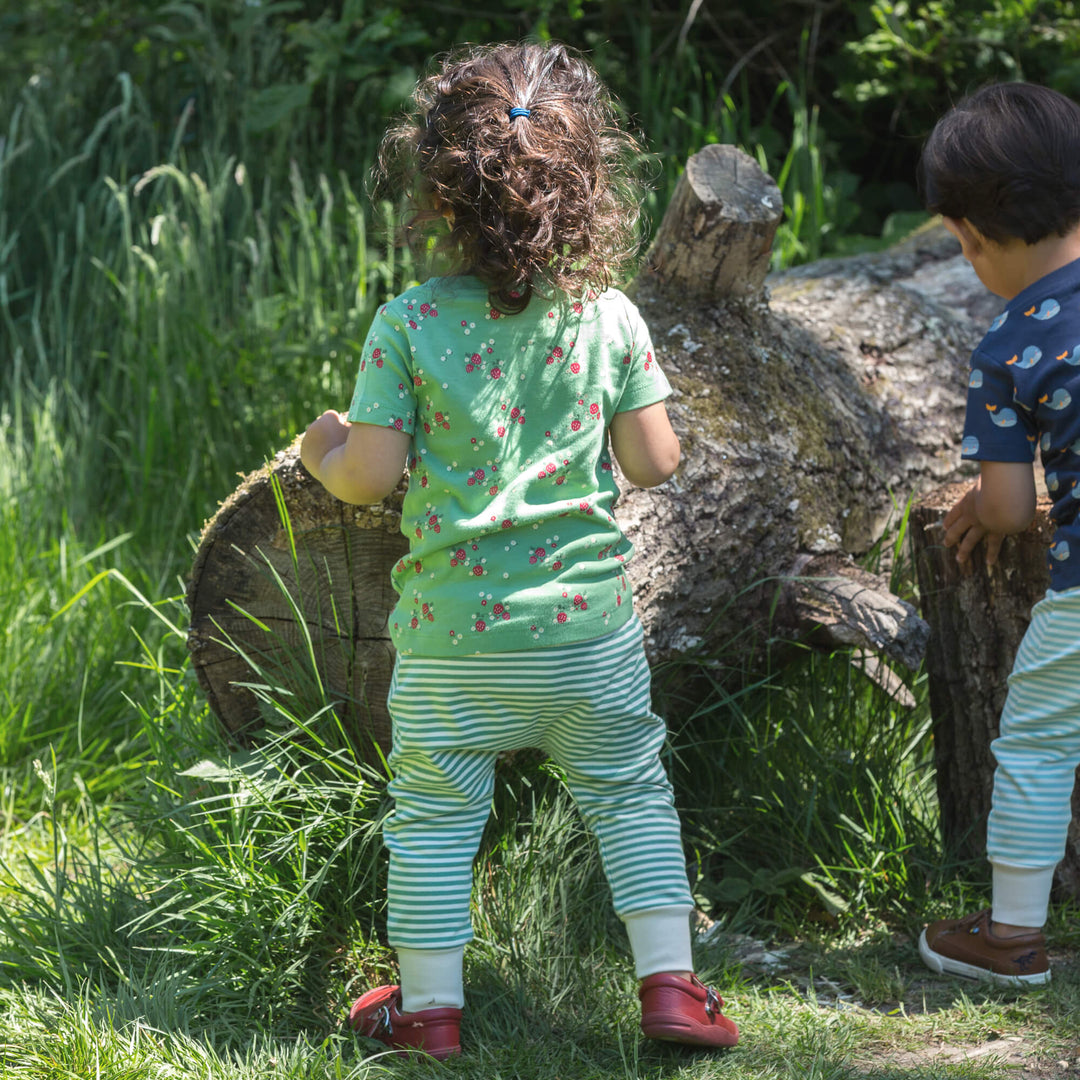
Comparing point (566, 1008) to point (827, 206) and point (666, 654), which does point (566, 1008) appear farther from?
point (827, 206)

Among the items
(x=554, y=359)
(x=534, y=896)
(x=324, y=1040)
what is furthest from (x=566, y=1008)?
(x=554, y=359)

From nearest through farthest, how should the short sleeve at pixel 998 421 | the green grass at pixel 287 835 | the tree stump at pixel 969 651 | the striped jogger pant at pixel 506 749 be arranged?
1. the striped jogger pant at pixel 506 749
2. the green grass at pixel 287 835
3. the short sleeve at pixel 998 421
4. the tree stump at pixel 969 651

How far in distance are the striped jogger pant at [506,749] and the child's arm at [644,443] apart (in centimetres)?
26

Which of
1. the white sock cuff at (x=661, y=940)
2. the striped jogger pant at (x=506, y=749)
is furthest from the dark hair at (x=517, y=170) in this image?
the white sock cuff at (x=661, y=940)

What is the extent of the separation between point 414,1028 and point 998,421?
1.40m

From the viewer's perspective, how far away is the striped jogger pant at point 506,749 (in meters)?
1.81

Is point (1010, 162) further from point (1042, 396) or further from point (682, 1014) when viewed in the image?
point (682, 1014)

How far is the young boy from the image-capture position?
1.98m

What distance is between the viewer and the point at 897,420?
2.98m

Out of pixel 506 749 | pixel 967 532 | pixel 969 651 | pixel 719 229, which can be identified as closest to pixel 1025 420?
pixel 967 532

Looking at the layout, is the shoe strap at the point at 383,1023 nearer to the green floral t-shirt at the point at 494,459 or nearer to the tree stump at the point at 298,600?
the tree stump at the point at 298,600

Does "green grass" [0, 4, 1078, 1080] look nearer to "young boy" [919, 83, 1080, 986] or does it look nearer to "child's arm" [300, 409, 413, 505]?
"young boy" [919, 83, 1080, 986]

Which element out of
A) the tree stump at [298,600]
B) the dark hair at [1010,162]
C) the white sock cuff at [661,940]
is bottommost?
the white sock cuff at [661,940]

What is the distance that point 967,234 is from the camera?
209 cm
